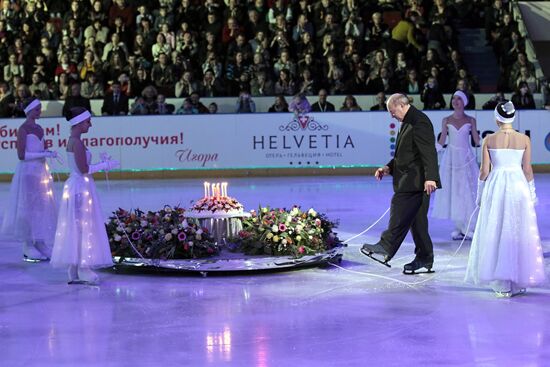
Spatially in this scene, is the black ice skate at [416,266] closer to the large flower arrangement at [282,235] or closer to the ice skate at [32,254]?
the large flower arrangement at [282,235]

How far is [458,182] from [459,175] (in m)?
0.08

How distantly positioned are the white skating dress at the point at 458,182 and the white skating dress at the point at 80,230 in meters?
4.59

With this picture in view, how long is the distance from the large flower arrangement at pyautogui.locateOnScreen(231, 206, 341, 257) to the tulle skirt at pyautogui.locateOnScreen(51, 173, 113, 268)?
143 cm

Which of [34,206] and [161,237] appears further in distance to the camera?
[34,206]

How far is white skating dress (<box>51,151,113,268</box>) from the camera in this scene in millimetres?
9469

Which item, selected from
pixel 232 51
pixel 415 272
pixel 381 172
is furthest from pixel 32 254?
pixel 232 51

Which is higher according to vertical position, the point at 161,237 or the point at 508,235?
the point at 508,235

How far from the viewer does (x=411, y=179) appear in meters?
9.80

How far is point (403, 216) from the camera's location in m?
9.88

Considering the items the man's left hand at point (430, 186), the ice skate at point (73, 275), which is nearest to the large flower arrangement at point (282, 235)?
the man's left hand at point (430, 186)

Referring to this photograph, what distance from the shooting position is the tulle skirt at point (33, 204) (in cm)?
1132

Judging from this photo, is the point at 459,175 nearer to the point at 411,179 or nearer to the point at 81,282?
the point at 411,179

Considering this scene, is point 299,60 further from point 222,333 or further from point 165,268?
point 222,333

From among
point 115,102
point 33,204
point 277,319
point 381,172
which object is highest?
point 115,102
